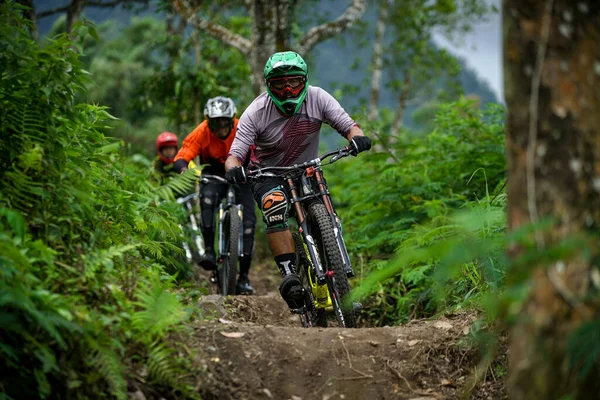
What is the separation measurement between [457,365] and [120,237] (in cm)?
252

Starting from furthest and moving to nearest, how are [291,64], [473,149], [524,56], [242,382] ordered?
1. [473,149]
2. [291,64]
3. [242,382]
4. [524,56]

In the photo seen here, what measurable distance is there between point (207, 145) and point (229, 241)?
1369 mm

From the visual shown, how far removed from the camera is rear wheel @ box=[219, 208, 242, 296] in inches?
332

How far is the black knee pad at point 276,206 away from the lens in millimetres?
6207

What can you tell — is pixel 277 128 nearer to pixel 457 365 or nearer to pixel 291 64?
pixel 291 64

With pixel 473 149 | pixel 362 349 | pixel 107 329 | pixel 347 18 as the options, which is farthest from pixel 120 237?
pixel 347 18

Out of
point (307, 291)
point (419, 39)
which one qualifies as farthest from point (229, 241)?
point (419, 39)

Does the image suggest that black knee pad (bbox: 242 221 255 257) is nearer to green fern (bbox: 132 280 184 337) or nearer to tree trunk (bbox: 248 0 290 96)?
green fern (bbox: 132 280 184 337)

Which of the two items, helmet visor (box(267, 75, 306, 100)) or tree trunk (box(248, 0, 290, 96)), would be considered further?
tree trunk (box(248, 0, 290, 96))

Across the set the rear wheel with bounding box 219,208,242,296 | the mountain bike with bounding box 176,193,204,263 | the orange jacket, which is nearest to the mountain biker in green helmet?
the rear wheel with bounding box 219,208,242,296

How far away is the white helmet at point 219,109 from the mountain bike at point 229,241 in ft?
2.51

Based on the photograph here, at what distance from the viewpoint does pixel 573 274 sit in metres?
2.74

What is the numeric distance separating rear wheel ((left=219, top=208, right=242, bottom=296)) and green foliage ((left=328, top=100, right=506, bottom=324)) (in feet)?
4.64

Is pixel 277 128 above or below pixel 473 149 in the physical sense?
above
